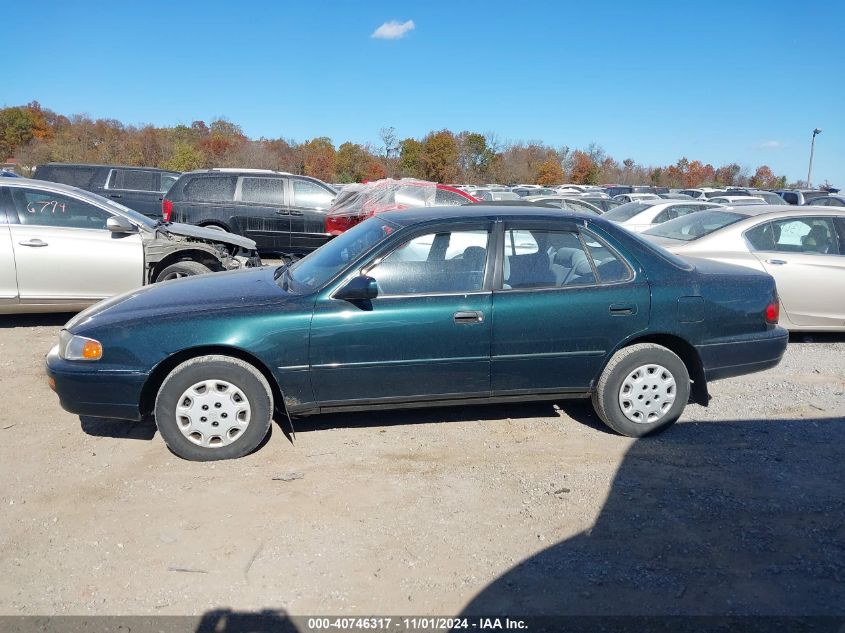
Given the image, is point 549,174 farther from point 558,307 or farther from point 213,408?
point 213,408

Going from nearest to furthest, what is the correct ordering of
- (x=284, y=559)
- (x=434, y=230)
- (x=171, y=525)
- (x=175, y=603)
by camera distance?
1. (x=175, y=603)
2. (x=284, y=559)
3. (x=171, y=525)
4. (x=434, y=230)

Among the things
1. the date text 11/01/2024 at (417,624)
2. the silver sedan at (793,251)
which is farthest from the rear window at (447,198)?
the date text 11/01/2024 at (417,624)

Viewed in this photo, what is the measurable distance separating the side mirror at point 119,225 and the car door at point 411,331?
12.9 ft

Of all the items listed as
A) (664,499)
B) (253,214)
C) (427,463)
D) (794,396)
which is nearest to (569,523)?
(664,499)

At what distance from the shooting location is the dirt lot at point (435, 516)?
3043mm

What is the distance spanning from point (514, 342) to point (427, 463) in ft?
3.17

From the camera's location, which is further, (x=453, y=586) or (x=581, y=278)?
(x=581, y=278)

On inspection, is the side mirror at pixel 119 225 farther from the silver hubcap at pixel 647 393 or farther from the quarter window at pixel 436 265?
the silver hubcap at pixel 647 393

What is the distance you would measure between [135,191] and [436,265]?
1327 centimetres

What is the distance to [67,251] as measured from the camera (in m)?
7.09

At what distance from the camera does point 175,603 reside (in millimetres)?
2963

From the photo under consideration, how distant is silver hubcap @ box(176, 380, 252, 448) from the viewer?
4.20 metres

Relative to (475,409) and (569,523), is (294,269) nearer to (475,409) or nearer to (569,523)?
(475,409)

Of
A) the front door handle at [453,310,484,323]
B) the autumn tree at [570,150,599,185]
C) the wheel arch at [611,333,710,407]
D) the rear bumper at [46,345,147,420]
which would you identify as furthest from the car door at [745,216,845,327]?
the autumn tree at [570,150,599,185]
